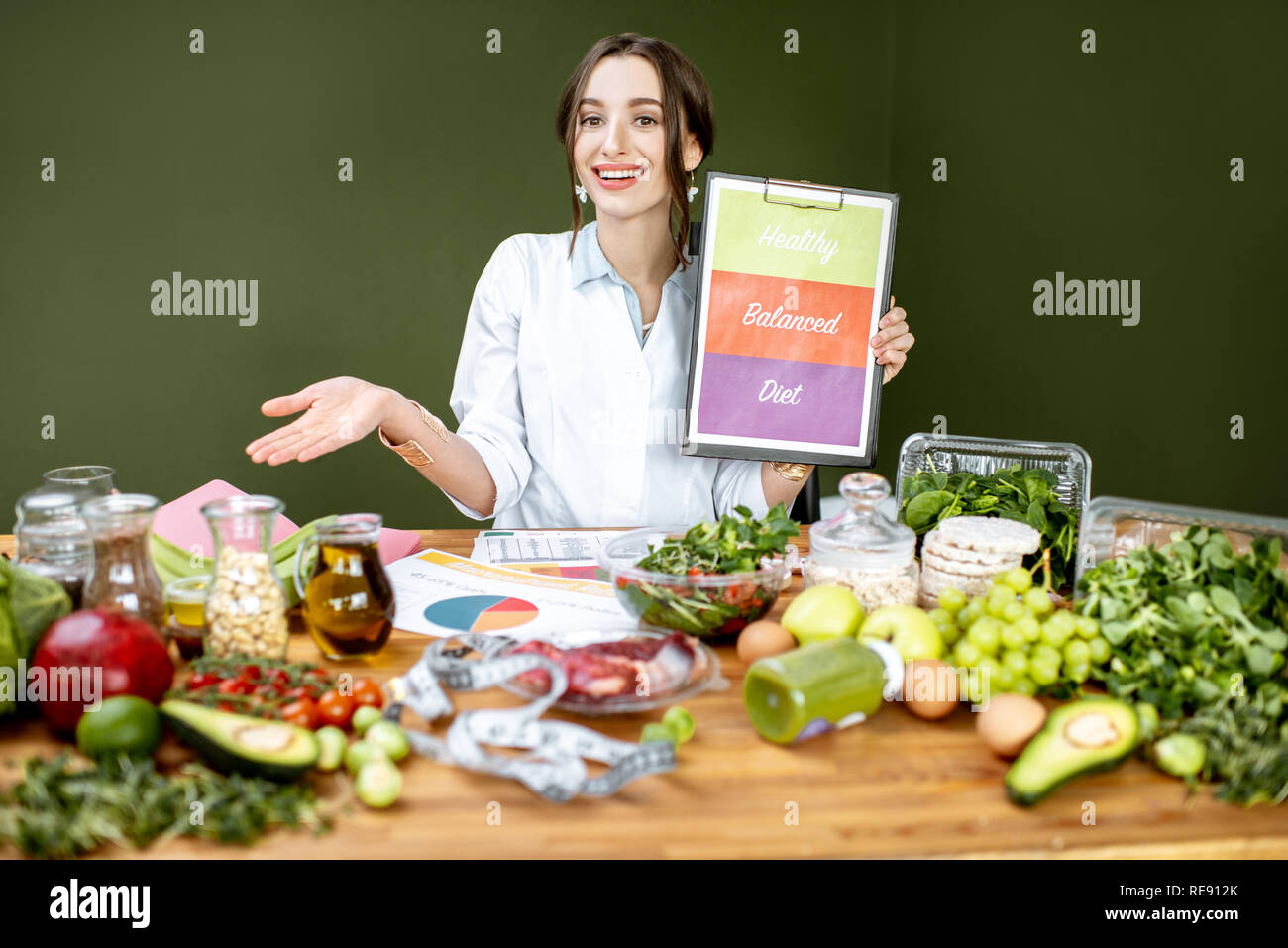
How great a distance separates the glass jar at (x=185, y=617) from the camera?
1150 millimetres

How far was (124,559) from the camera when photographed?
3.69 feet

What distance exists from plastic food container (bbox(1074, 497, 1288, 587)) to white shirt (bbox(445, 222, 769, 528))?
98cm

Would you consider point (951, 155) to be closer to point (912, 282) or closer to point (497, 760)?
point (912, 282)

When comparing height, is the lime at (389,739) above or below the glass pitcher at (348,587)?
below

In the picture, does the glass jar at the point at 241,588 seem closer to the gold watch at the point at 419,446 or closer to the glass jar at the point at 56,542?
the glass jar at the point at 56,542

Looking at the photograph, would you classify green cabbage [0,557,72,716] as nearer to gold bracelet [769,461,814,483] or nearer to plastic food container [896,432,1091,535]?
plastic food container [896,432,1091,535]

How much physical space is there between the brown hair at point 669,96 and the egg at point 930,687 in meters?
1.38

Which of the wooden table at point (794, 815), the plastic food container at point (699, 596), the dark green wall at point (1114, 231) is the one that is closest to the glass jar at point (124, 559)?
the wooden table at point (794, 815)

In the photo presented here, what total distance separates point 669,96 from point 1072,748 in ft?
5.27

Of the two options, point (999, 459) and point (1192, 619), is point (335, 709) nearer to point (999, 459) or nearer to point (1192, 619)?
point (1192, 619)

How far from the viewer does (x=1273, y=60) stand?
2.25 meters

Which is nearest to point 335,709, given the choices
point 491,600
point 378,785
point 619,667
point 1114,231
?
point 378,785

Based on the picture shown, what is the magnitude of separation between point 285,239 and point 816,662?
334cm
